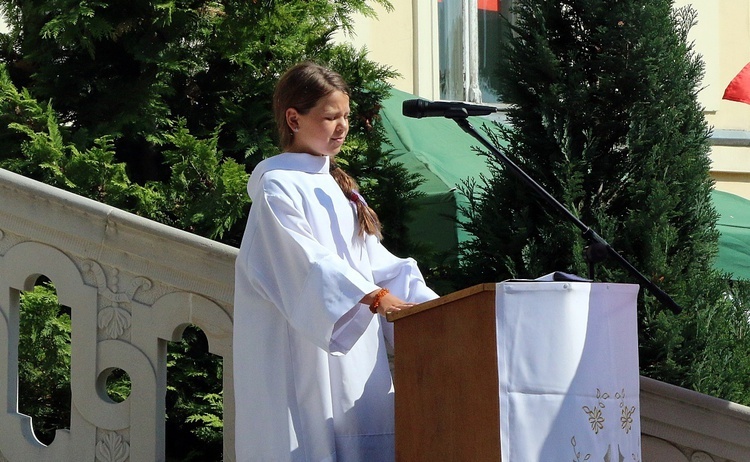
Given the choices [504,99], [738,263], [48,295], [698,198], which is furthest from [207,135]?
[738,263]

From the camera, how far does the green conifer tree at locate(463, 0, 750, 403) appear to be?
15.2ft

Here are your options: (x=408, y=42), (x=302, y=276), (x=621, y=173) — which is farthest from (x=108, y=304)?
(x=408, y=42)

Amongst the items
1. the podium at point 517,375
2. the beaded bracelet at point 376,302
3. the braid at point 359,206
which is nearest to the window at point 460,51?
the braid at point 359,206

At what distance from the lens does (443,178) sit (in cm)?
694

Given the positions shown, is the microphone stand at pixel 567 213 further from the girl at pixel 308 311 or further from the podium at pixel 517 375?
the girl at pixel 308 311

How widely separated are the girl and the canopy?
2158 mm

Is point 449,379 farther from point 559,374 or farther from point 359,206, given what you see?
point 359,206

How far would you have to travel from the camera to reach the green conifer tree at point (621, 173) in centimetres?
462

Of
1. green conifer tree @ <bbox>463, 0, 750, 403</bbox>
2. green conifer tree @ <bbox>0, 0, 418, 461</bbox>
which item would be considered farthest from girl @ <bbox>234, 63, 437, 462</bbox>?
green conifer tree @ <bbox>0, 0, 418, 461</bbox>

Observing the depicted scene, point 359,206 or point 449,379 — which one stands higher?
point 359,206

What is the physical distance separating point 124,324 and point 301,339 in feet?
3.69

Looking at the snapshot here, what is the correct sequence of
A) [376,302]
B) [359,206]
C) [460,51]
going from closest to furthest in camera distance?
1. [376,302]
2. [359,206]
3. [460,51]

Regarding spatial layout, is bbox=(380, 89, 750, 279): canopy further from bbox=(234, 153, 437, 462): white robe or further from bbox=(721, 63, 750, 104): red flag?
bbox=(234, 153, 437, 462): white robe

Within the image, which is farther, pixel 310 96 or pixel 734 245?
pixel 734 245
